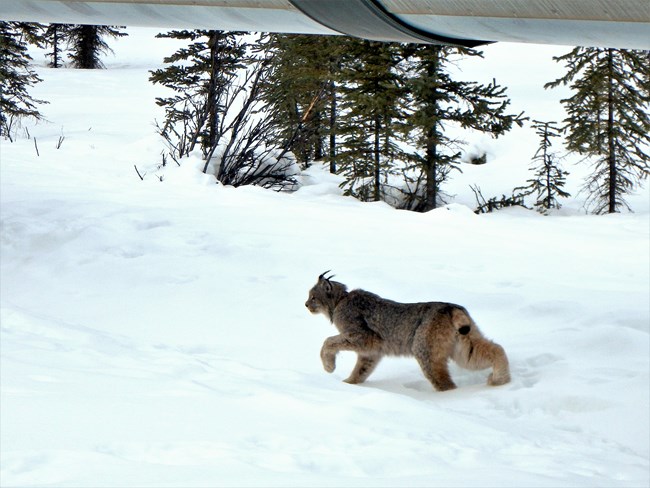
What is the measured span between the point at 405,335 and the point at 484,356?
675 mm

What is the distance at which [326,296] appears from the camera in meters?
7.83

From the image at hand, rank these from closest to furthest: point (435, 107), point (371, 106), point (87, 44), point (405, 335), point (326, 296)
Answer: point (405, 335), point (326, 296), point (435, 107), point (371, 106), point (87, 44)

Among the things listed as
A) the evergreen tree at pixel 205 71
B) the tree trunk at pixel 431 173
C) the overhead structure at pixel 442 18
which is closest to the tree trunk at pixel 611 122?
the tree trunk at pixel 431 173

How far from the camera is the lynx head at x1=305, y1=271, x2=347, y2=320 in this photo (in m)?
7.80

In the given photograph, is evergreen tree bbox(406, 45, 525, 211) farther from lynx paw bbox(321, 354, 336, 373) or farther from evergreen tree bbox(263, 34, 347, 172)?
lynx paw bbox(321, 354, 336, 373)

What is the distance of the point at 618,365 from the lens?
730cm

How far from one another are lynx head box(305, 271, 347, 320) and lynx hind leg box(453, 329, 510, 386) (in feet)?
4.28

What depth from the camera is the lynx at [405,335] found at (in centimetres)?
692

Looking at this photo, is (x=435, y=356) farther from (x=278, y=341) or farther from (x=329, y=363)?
(x=278, y=341)

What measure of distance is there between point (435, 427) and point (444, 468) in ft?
2.80

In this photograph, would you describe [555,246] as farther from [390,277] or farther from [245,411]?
[245,411]

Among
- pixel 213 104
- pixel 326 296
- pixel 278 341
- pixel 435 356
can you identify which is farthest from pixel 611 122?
pixel 435 356

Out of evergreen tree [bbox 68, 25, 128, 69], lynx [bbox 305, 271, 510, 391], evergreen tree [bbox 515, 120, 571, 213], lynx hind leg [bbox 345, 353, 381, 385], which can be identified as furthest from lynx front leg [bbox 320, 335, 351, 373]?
evergreen tree [bbox 68, 25, 128, 69]

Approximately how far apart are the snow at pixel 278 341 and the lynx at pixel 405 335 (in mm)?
254
